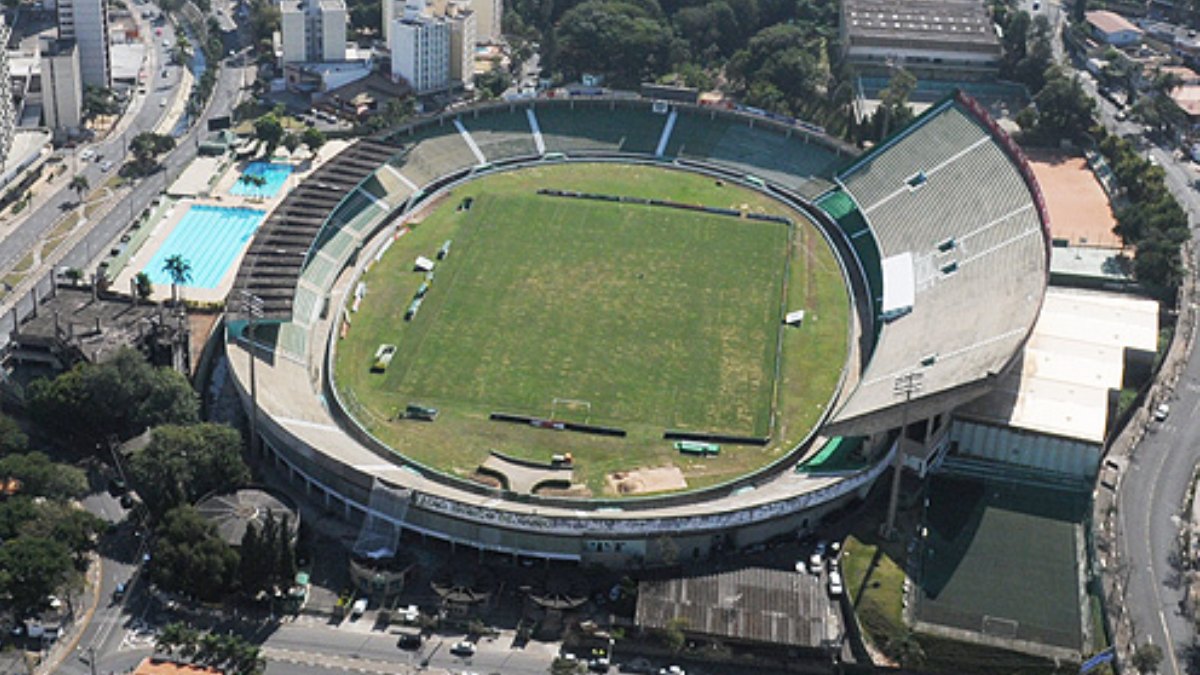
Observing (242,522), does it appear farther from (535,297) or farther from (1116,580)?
(1116,580)

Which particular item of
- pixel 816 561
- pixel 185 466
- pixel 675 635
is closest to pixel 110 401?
pixel 185 466

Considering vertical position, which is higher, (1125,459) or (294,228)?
(294,228)

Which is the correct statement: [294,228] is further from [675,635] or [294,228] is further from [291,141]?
[675,635]

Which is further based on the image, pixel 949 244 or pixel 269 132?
pixel 269 132

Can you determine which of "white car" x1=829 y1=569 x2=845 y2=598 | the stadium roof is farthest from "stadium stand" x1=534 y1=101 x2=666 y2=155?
"white car" x1=829 y1=569 x2=845 y2=598

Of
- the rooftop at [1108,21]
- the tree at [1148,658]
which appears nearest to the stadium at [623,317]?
the tree at [1148,658]

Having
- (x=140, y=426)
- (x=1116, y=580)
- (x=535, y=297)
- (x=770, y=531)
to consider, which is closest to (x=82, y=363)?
(x=140, y=426)
